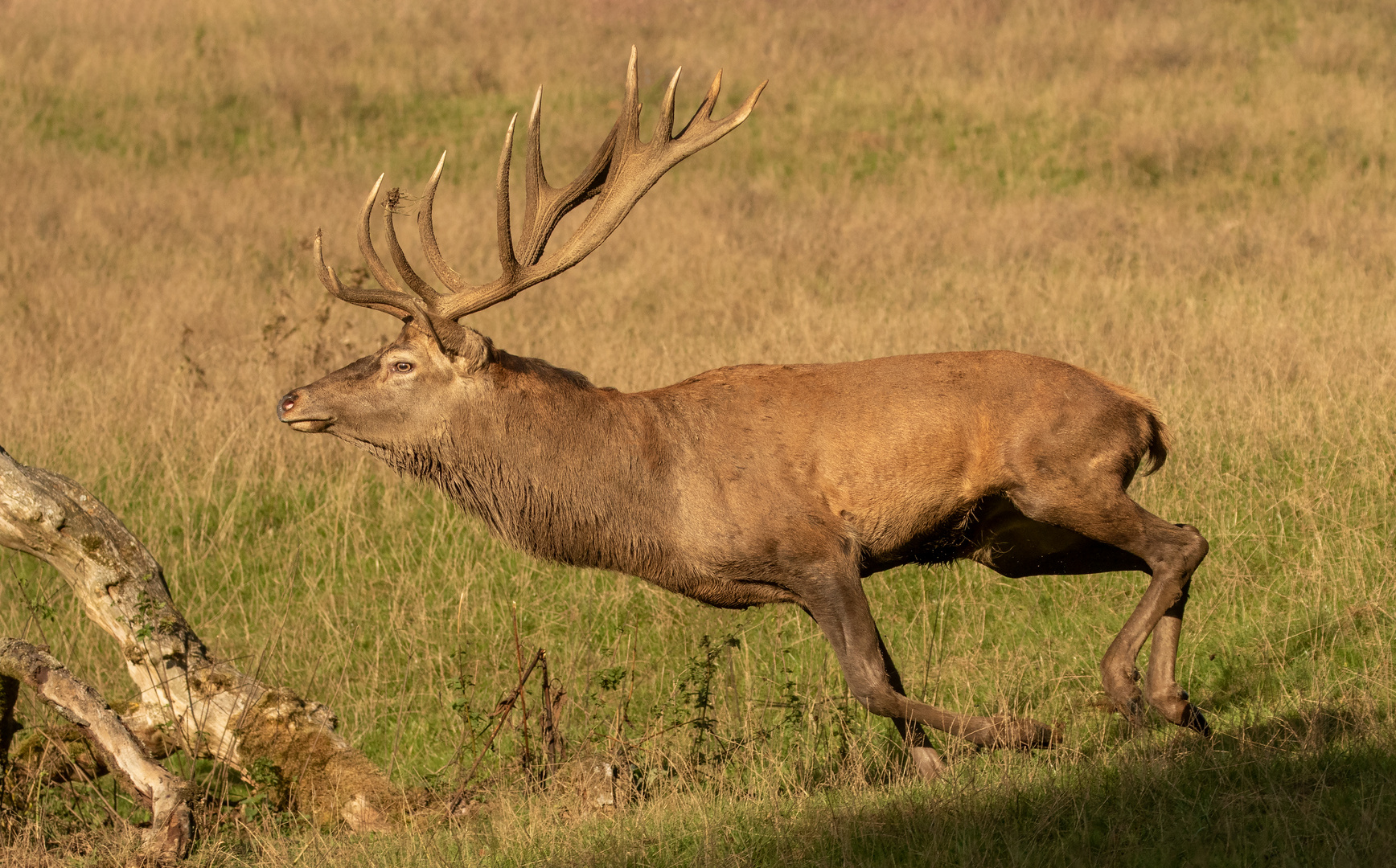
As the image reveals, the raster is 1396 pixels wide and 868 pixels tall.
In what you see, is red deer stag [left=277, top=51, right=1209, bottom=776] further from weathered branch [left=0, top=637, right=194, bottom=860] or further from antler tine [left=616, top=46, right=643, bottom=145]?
weathered branch [left=0, top=637, right=194, bottom=860]

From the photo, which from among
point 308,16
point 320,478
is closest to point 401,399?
point 320,478

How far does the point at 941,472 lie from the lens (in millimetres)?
5082

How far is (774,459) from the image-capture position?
16.7 feet

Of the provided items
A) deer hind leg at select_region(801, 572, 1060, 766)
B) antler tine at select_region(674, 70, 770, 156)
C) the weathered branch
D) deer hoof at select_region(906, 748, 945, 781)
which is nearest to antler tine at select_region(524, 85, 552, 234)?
antler tine at select_region(674, 70, 770, 156)

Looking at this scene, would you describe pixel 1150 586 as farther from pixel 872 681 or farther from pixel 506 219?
pixel 506 219

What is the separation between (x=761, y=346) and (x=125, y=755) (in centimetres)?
666

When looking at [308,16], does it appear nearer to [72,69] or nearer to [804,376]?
[72,69]

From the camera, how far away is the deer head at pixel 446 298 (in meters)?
5.26

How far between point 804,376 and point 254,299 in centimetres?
913

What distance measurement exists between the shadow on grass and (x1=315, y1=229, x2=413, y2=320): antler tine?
2.24m

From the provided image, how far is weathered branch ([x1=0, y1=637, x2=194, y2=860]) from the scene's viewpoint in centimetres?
452

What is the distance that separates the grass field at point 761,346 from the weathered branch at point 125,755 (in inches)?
5.7

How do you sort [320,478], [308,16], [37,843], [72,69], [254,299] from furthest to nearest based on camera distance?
[308,16], [72,69], [254,299], [320,478], [37,843]

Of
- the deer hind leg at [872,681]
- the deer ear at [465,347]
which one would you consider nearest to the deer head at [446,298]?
the deer ear at [465,347]
